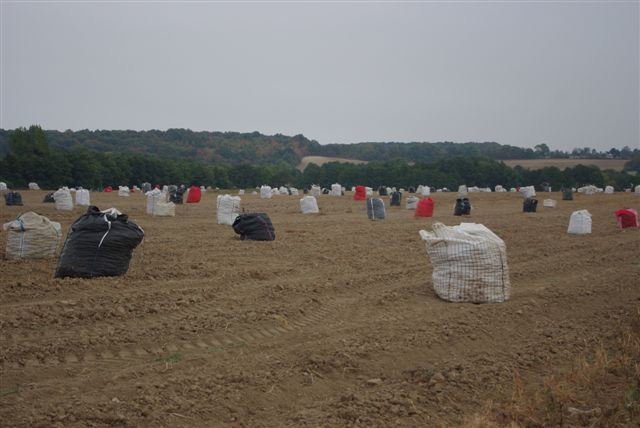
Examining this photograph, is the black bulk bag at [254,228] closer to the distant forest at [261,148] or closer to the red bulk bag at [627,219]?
the red bulk bag at [627,219]

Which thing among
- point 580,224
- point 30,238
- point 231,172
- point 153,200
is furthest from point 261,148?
point 30,238

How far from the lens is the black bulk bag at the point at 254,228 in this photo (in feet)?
41.0

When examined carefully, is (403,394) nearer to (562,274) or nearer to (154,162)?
(562,274)

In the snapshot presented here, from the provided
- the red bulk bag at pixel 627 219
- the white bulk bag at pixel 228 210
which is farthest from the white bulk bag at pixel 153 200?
the red bulk bag at pixel 627 219

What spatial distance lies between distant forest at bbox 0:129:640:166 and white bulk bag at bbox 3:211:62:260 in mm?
98026

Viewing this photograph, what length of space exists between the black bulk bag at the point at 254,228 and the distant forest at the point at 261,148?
95.6 metres

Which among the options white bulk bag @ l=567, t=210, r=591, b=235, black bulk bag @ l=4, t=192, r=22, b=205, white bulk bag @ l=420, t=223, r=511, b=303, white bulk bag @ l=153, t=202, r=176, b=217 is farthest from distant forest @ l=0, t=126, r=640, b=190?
white bulk bag @ l=420, t=223, r=511, b=303

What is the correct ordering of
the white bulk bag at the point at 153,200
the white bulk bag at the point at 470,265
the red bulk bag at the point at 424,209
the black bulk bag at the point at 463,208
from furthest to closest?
the black bulk bag at the point at 463,208 < the red bulk bag at the point at 424,209 < the white bulk bag at the point at 153,200 < the white bulk bag at the point at 470,265

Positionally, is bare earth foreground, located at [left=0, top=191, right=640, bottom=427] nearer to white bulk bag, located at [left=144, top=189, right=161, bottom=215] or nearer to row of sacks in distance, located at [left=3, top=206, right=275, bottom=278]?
row of sacks in distance, located at [left=3, top=206, right=275, bottom=278]

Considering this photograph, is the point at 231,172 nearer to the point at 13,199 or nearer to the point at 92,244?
the point at 13,199

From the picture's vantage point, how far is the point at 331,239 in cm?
1334

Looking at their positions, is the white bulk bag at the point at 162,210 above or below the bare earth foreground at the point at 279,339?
above

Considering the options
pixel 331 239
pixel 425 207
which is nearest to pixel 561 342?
pixel 331 239

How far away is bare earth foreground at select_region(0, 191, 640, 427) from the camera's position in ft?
14.1
